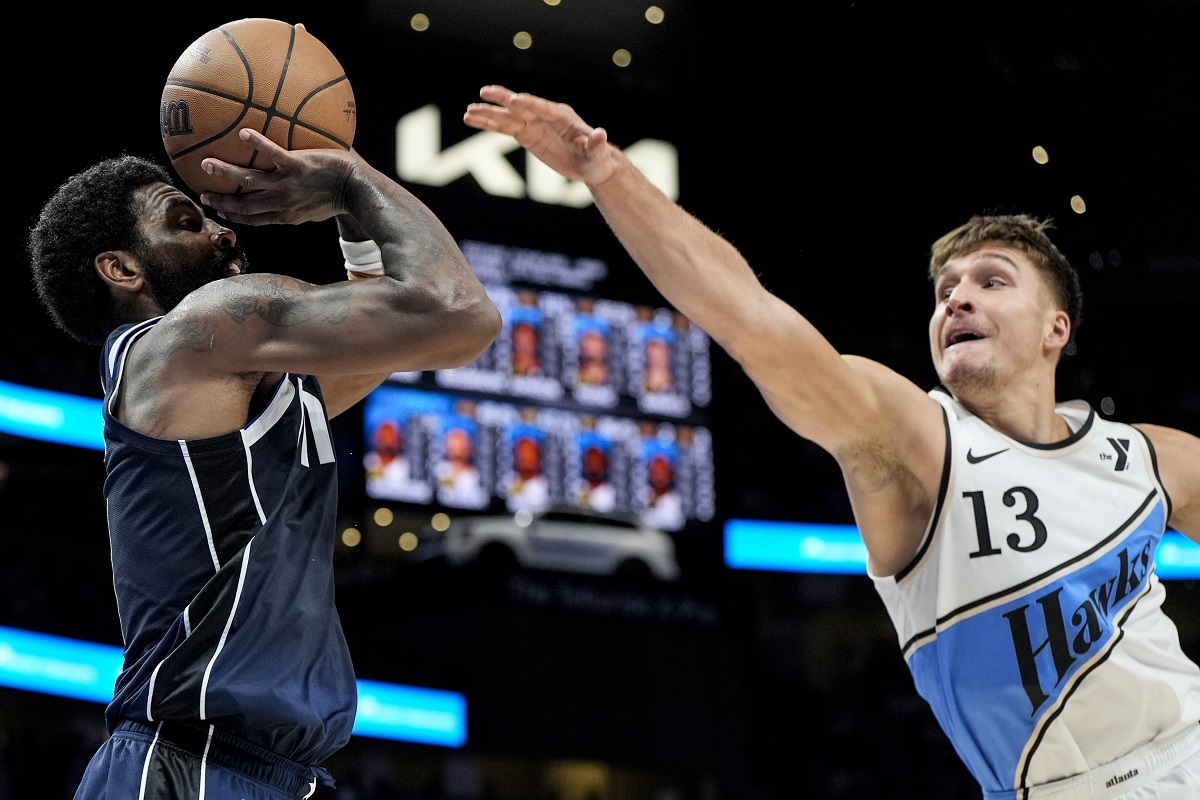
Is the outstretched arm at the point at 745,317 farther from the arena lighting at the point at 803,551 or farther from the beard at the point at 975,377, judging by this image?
the arena lighting at the point at 803,551

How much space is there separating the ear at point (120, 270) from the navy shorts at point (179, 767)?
0.97m

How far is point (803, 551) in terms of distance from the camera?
49.7 feet

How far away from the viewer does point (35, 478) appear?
54.0 ft

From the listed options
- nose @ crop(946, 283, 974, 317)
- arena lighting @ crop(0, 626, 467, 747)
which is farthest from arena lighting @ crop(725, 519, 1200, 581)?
nose @ crop(946, 283, 974, 317)

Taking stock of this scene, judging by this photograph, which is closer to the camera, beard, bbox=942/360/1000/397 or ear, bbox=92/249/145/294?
ear, bbox=92/249/145/294

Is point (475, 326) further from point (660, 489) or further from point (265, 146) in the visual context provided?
point (660, 489)

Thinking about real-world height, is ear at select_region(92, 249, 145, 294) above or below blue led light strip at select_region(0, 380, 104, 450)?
below

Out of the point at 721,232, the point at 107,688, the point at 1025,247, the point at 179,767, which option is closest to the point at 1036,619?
the point at 1025,247

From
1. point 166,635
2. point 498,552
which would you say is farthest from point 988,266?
point 498,552

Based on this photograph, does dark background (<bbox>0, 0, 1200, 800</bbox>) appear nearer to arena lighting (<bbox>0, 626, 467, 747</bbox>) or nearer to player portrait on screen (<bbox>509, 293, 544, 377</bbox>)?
arena lighting (<bbox>0, 626, 467, 747</bbox>)

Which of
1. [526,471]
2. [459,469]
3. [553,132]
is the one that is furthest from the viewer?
[526,471]

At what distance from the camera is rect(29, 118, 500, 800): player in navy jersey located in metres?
2.66

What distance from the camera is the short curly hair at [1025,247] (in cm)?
411

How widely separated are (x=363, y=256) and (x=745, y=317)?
0.95 m
